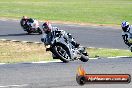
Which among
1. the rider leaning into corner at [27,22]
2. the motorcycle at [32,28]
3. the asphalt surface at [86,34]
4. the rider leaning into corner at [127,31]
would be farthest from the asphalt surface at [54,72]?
the rider leaning into corner at [27,22]

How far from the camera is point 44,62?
59.8ft

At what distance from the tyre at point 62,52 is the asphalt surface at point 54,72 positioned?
345mm

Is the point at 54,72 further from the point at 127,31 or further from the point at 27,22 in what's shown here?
the point at 27,22

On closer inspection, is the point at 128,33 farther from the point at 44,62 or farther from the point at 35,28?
the point at 35,28

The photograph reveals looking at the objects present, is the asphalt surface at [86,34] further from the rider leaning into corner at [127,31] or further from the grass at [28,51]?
the rider leaning into corner at [127,31]

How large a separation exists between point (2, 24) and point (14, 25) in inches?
44.7

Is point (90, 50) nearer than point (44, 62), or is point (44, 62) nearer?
point (44, 62)

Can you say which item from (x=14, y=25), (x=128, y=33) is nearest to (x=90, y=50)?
(x=128, y=33)

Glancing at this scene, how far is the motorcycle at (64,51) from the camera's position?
18.6 metres

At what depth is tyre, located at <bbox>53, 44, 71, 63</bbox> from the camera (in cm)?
1849

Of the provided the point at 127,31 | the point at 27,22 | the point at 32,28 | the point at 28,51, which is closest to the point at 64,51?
the point at 127,31

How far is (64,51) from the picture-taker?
18.8m

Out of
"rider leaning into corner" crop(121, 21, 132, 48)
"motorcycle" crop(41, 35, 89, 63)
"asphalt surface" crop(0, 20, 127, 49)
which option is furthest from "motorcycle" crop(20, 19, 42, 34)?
"motorcycle" crop(41, 35, 89, 63)

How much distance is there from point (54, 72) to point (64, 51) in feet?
10.1
